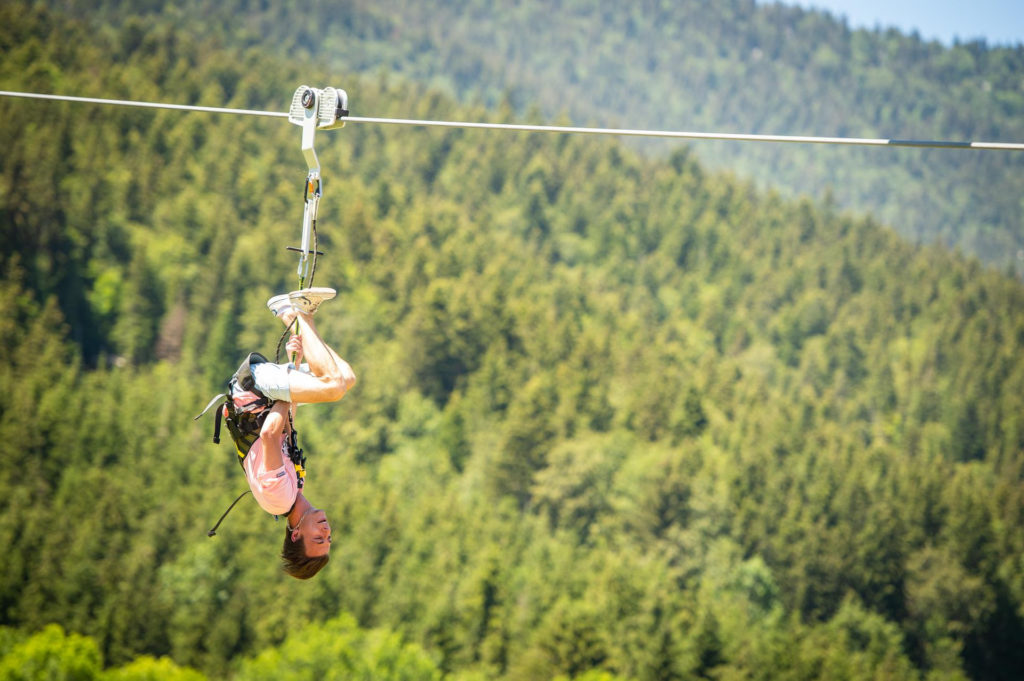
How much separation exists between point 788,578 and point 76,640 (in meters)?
45.2

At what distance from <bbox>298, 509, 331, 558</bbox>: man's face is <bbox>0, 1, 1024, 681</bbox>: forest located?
34.3 m

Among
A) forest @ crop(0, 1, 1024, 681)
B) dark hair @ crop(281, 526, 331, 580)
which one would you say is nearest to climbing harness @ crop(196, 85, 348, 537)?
dark hair @ crop(281, 526, 331, 580)

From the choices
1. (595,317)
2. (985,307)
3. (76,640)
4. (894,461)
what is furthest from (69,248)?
(985,307)

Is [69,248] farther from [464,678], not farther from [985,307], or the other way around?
[985,307]

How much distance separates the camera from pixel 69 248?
350ft

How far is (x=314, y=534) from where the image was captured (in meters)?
8.50

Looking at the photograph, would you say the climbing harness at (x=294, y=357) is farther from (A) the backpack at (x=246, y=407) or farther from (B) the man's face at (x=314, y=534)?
(B) the man's face at (x=314, y=534)

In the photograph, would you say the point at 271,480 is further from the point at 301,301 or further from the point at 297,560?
the point at 301,301

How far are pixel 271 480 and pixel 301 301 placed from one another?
1.37 meters

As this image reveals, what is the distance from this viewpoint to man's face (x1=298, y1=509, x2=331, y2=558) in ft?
27.9

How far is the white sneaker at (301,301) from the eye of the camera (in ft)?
23.9

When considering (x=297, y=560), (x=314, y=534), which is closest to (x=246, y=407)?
(x=314, y=534)

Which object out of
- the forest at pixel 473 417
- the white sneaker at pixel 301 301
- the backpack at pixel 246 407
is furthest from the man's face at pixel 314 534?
the forest at pixel 473 417

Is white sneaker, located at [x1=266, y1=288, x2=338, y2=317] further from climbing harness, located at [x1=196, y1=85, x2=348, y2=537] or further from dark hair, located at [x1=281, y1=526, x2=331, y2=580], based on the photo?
dark hair, located at [x1=281, y1=526, x2=331, y2=580]
